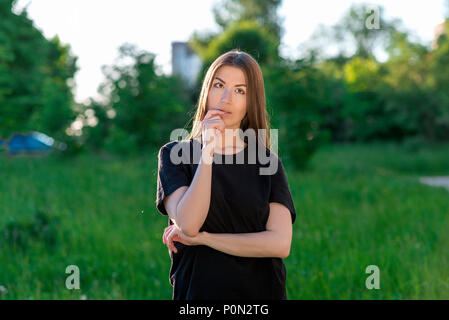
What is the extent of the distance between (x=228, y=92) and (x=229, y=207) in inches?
16.8

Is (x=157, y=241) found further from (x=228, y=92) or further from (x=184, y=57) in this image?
(x=184, y=57)

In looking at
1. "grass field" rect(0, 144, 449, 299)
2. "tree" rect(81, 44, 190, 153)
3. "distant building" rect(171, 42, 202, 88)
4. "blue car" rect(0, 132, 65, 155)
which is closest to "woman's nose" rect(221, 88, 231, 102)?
"grass field" rect(0, 144, 449, 299)

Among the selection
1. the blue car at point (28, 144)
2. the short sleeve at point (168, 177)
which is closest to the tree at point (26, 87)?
the blue car at point (28, 144)

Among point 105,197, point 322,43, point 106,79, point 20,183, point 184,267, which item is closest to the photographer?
point 184,267

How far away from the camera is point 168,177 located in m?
1.74

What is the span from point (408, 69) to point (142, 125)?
12.0m

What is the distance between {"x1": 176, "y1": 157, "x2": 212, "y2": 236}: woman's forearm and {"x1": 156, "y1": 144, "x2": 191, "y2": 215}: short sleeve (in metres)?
0.10

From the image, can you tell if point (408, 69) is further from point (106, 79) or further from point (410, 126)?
point (106, 79)

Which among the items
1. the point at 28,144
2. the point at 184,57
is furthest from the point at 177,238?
the point at 184,57

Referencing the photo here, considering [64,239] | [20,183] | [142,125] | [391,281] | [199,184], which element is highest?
[142,125]

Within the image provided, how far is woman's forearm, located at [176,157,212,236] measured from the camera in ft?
5.17

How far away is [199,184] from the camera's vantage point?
62.1 inches

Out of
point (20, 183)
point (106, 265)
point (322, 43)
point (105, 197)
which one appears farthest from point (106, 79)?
point (322, 43)

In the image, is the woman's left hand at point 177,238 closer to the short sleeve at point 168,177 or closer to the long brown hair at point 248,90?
the short sleeve at point 168,177
